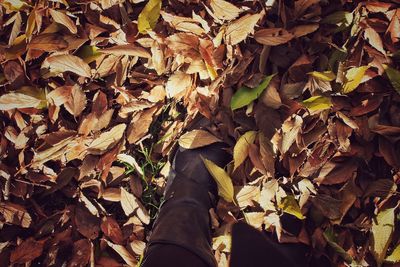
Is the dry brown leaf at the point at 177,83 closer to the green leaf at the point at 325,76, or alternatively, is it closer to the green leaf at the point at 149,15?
the green leaf at the point at 149,15

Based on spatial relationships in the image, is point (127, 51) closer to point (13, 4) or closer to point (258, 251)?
point (13, 4)

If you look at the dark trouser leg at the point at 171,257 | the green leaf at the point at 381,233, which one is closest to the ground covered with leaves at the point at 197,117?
the green leaf at the point at 381,233

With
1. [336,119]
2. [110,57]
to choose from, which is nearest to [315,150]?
[336,119]

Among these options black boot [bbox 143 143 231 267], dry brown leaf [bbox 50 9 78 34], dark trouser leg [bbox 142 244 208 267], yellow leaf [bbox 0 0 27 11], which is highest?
yellow leaf [bbox 0 0 27 11]

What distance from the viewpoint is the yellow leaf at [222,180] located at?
3.64 ft

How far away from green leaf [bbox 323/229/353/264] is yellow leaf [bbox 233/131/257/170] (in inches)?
12.5

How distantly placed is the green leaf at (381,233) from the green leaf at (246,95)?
0.49m

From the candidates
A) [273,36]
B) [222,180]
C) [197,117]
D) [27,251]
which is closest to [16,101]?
[27,251]

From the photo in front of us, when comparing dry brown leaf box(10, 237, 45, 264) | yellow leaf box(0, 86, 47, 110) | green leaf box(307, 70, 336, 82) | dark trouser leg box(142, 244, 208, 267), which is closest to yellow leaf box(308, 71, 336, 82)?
green leaf box(307, 70, 336, 82)

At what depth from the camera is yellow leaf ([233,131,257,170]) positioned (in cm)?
110

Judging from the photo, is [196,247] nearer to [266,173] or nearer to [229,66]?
[266,173]

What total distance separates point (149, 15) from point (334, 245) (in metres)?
0.88

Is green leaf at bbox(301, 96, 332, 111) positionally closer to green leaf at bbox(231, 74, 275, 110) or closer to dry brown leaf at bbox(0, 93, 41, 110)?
green leaf at bbox(231, 74, 275, 110)

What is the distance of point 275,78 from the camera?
1129 mm
